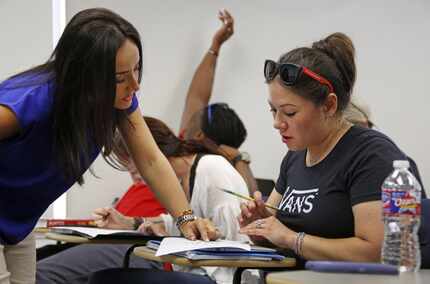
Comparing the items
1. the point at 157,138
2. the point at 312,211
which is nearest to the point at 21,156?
the point at 312,211

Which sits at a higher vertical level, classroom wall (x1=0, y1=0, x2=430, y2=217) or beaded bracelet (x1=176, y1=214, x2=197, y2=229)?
classroom wall (x1=0, y1=0, x2=430, y2=217)

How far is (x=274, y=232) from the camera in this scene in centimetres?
201

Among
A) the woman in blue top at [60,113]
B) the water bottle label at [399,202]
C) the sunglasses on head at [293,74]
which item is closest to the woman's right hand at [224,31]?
the sunglasses on head at [293,74]

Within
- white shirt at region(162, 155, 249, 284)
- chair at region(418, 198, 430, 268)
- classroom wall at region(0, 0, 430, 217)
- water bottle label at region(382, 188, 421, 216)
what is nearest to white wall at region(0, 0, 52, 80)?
classroom wall at region(0, 0, 430, 217)

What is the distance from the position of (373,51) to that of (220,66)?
920 mm

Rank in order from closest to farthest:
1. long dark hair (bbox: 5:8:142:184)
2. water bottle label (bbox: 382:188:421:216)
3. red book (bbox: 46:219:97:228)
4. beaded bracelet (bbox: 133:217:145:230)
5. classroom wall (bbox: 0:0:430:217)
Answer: water bottle label (bbox: 382:188:421:216) → long dark hair (bbox: 5:8:142:184) → red book (bbox: 46:219:97:228) → beaded bracelet (bbox: 133:217:145:230) → classroom wall (bbox: 0:0:430:217)

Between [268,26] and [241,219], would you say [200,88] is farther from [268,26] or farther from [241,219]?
[241,219]

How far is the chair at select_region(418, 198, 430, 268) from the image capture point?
1.82m

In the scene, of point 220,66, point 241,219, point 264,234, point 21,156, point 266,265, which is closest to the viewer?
point 21,156

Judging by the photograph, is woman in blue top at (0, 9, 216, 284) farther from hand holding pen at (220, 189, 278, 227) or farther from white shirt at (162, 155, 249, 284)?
white shirt at (162, 155, 249, 284)

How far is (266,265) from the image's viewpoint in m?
1.88

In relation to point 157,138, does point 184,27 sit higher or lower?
higher

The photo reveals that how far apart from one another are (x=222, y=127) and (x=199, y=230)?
5.87 ft

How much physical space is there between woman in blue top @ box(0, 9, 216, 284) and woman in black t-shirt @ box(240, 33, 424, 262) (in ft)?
1.60
